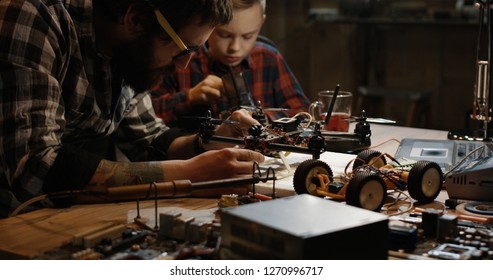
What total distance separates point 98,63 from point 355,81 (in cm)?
492

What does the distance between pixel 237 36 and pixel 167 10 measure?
1070mm

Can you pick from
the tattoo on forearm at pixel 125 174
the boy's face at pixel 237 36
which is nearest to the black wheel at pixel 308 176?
the tattoo on forearm at pixel 125 174

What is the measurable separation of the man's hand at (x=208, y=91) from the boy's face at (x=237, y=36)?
0.55 ft

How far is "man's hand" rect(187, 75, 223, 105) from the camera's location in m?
3.21

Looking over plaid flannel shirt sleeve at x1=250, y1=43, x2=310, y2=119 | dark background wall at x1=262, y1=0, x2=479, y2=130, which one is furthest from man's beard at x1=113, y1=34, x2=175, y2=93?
dark background wall at x1=262, y1=0, x2=479, y2=130

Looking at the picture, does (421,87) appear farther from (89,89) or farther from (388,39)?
(89,89)

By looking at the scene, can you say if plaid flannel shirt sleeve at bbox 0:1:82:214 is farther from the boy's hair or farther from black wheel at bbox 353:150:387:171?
the boy's hair

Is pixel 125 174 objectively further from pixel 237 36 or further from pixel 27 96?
pixel 237 36

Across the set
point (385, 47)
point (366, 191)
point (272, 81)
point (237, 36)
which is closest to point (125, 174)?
point (366, 191)

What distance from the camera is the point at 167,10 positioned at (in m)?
2.27

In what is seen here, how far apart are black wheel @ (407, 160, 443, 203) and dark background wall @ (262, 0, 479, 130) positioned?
4.61m

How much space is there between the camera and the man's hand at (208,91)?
10.5ft

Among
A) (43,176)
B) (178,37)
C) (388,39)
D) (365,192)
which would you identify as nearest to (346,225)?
(365,192)

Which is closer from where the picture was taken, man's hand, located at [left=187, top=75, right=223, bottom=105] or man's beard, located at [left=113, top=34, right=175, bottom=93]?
man's beard, located at [left=113, top=34, right=175, bottom=93]
